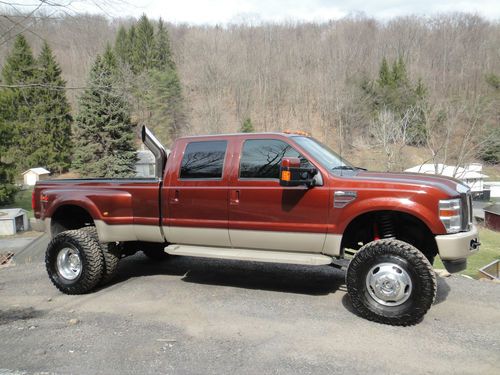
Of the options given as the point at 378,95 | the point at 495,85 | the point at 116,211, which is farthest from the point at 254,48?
the point at 116,211

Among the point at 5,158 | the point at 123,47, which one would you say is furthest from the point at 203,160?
the point at 123,47

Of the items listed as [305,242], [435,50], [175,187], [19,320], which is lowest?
[19,320]

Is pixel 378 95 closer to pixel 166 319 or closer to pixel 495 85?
pixel 495 85

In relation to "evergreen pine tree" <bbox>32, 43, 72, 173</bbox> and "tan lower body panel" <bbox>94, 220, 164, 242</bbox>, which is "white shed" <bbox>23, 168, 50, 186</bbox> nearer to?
"evergreen pine tree" <bbox>32, 43, 72, 173</bbox>

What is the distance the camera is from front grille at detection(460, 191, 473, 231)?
15.3 feet

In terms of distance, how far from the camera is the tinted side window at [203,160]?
5523 millimetres

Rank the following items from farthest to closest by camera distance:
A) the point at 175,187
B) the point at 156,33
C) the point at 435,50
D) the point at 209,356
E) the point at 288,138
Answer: the point at 156,33, the point at 435,50, the point at 175,187, the point at 288,138, the point at 209,356

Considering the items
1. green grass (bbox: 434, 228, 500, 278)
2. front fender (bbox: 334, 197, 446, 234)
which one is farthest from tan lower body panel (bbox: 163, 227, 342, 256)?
green grass (bbox: 434, 228, 500, 278)

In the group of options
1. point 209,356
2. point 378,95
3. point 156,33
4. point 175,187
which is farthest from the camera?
point 156,33

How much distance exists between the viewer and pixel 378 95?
54594mm

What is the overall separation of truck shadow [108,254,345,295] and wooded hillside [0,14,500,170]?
130 ft

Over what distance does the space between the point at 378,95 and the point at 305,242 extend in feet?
174

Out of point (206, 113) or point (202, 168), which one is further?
point (206, 113)

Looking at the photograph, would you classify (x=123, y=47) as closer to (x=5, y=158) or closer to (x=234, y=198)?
(x=5, y=158)
